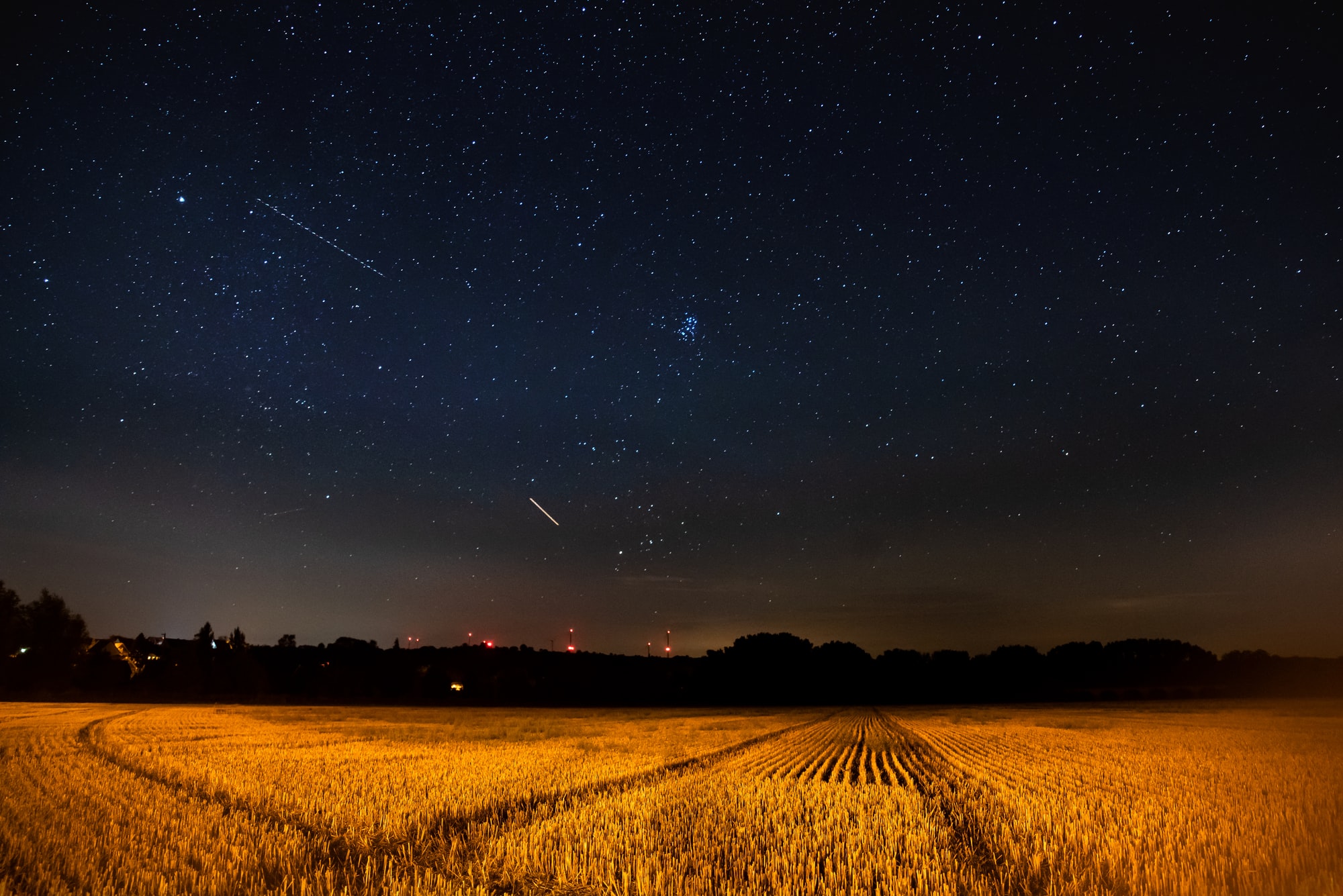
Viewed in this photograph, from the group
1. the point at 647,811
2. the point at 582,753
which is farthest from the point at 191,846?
the point at 582,753

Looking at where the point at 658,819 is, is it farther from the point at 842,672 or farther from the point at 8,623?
the point at 842,672

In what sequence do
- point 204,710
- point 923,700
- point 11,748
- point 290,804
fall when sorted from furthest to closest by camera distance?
point 923,700 < point 204,710 < point 11,748 < point 290,804

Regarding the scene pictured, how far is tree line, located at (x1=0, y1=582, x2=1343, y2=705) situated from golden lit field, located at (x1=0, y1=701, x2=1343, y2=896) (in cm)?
7344

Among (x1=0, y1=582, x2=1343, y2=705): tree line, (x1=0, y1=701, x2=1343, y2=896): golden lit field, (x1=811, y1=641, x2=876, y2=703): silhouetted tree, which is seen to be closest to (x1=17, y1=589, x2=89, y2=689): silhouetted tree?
(x1=0, y1=582, x2=1343, y2=705): tree line

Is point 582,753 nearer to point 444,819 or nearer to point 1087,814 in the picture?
point 444,819

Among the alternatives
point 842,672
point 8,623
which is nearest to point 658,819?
point 8,623

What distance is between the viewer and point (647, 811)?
12602 millimetres

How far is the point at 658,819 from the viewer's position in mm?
11953

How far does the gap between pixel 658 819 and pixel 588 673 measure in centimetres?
12687

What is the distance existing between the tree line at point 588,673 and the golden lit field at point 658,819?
7344 centimetres

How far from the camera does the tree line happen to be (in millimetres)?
92938

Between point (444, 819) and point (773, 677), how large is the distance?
128 metres

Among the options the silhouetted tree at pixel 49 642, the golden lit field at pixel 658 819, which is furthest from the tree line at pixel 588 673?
the golden lit field at pixel 658 819

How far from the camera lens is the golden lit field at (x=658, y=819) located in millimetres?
8531
